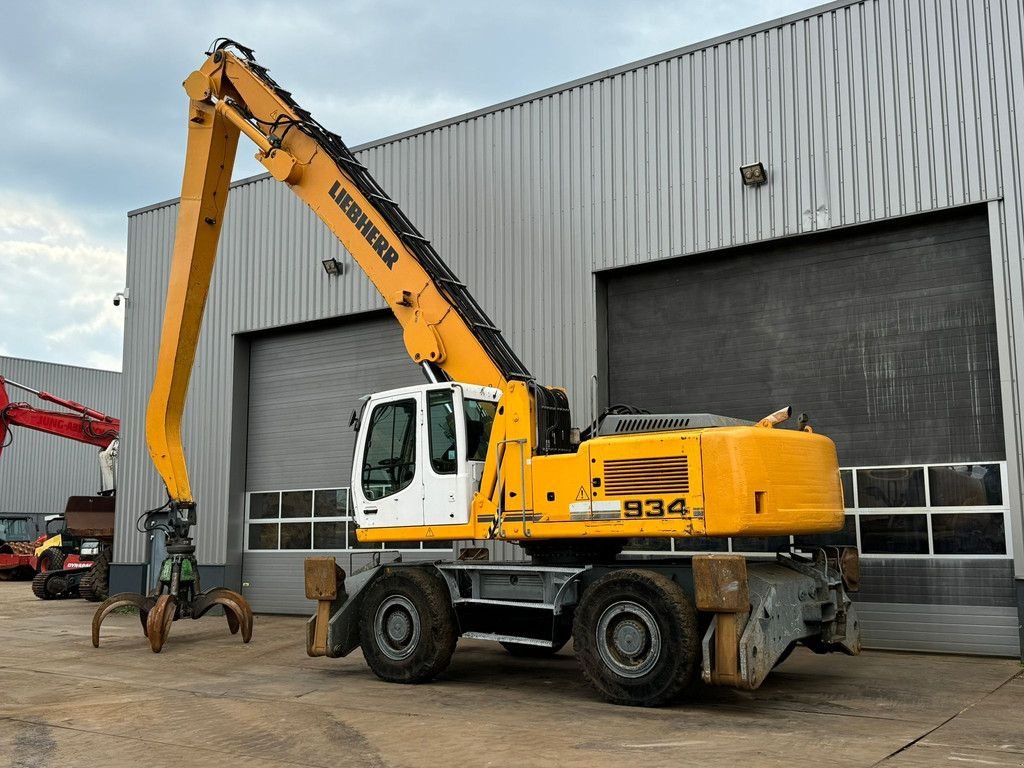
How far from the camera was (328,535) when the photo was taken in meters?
17.4

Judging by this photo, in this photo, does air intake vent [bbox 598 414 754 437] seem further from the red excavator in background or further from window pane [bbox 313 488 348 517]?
the red excavator in background

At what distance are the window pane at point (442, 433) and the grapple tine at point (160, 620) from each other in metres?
5.04

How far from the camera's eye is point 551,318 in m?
15.0

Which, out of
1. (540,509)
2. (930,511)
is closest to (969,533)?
(930,511)

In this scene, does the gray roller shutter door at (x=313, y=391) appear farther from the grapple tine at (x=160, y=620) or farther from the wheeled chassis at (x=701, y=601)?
the wheeled chassis at (x=701, y=601)

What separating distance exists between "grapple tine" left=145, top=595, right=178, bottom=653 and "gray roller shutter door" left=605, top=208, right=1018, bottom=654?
6879mm

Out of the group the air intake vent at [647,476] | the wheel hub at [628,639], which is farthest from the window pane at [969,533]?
the wheel hub at [628,639]

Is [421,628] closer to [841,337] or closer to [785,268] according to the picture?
[841,337]

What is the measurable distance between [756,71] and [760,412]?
4.73 m

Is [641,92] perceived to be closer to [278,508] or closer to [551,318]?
[551,318]

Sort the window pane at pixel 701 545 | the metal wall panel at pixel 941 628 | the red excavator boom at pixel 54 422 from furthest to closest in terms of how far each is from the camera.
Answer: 1. the red excavator boom at pixel 54 422
2. the window pane at pixel 701 545
3. the metal wall panel at pixel 941 628

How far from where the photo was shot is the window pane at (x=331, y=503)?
682 inches

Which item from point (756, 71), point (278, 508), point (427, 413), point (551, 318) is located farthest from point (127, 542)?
point (756, 71)

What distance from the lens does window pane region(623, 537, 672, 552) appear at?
1352 cm
